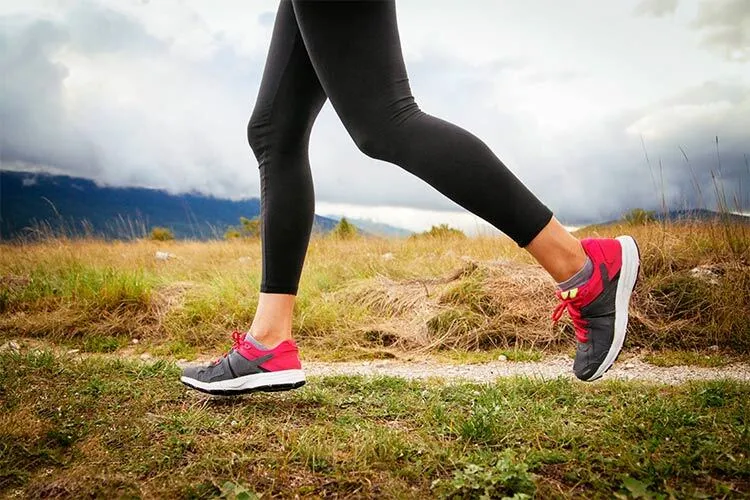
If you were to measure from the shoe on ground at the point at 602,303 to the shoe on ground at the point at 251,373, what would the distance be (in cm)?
96

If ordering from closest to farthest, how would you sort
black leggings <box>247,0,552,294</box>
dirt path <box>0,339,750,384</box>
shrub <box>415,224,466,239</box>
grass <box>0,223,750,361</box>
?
1. black leggings <box>247,0,552,294</box>
2. dirt path <box>0,339,750,384</box>
3. grass <box>0,223,750,361</box>
4. shrub <box>415,224,466,239</box>

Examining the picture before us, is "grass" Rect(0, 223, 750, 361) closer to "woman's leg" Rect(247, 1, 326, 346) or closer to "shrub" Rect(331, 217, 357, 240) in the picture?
"woman's leg" Rect(247, 1, 326, 346)

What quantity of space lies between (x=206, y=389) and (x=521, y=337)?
248 centimetres

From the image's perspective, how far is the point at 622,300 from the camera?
5.90 ft

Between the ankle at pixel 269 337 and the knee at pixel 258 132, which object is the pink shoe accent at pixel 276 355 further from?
the knee at pixel 258 132

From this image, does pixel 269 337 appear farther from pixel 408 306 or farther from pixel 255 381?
pixel 408 306

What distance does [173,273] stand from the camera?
6551 millimetres

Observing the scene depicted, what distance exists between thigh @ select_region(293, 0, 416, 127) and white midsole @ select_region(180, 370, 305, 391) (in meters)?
0.92

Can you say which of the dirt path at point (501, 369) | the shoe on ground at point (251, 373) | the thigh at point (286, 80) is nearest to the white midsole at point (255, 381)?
the shoe on ground at point (251, 373)

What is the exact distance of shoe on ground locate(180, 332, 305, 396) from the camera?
80.1 inches

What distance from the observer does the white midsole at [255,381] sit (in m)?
2.03

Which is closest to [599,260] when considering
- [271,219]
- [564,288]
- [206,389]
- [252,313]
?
[564,288]

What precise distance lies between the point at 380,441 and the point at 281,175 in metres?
1.02

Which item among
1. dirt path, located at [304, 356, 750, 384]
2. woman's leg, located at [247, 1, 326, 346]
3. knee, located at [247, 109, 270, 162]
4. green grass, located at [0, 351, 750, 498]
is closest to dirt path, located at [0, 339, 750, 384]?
dirt path, located at [304, 356, 750, 384]
